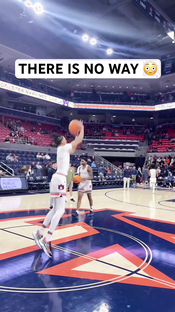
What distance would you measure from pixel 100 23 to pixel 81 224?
723 inches

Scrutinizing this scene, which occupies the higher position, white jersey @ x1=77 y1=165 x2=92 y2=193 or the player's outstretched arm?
the player's outstretched arm

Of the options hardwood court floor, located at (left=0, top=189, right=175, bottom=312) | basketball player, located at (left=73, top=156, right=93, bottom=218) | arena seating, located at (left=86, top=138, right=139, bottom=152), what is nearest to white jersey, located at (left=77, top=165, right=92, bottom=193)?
basketball player, located at (left=73, top=156, right=93, bottom=218)

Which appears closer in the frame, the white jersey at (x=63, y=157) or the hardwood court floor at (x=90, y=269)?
the hardwood court floor at (x=90, y=269)

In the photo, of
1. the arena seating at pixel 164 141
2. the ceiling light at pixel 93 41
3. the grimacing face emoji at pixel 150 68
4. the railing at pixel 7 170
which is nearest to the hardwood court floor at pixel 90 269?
the railing at pixel 7 170

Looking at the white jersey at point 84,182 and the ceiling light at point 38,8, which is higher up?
the ceiling light at point 38,8

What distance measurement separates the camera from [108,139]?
31.9 m

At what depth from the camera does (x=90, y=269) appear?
3258mm

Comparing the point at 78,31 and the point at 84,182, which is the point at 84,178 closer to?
the point at 84,182

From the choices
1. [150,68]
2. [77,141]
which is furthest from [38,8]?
[77,141]

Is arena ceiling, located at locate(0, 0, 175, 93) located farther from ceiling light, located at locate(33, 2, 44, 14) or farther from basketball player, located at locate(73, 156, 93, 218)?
basketball player, located at locate(73, 156, 93, 218)

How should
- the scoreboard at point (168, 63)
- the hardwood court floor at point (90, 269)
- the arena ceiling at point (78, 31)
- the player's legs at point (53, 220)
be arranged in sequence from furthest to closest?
the scoreboard at point (168, 63) → the arena ceiling at point (78, 31) → the player's legs at point (53, 220) → the hardwood court floor at point (90, 269)

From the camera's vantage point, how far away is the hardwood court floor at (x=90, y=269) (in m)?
2.44

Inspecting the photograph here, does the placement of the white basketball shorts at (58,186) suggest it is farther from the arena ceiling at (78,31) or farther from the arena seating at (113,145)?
the arena seating at (113,145)

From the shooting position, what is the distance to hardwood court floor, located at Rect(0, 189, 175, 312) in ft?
8.02
